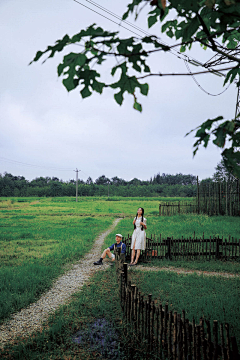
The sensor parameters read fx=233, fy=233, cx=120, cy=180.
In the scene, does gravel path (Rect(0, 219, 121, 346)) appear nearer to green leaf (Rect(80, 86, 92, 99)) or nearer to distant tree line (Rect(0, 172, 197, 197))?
green leaf (Rect(80, 86, 92, 99))

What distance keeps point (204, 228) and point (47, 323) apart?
9.92 m

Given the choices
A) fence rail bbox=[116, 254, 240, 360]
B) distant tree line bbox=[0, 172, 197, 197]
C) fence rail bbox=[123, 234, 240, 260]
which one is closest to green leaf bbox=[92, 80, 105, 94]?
fence rail bbox=[116, 254, 240, 360]

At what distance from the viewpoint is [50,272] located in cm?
651

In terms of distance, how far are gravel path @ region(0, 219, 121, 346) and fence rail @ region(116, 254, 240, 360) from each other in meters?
1.59

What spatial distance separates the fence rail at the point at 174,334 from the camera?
7.95 ft

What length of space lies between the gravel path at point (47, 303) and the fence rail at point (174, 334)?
159 cm

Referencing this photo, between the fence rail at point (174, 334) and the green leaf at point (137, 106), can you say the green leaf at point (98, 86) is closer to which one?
the green leaf at point (137, 106)

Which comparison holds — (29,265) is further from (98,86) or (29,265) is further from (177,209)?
(177,209)

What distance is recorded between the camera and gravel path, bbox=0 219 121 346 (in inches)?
151

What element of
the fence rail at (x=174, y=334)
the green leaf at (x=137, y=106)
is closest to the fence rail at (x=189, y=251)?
the fence rail at (x=174, y=334)

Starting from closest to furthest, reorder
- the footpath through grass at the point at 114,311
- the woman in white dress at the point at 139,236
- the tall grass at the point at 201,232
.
Result: the footpath through grass at the point at 114,311
the tall grass at the point at 201,232
the woman in white dress at the point at 139,236

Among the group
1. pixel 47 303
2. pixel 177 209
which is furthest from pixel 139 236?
pixel 177 209

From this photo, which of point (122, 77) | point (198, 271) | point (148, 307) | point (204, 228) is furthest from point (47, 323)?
point (204, 228)

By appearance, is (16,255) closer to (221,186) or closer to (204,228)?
(204,228)
